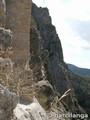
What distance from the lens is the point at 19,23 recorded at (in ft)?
39.2

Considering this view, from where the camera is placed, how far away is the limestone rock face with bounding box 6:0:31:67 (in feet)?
38.4

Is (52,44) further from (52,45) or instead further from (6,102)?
(6,102)

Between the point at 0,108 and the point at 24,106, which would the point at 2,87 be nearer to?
the point at 0,108

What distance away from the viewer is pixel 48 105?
12000 millimetres

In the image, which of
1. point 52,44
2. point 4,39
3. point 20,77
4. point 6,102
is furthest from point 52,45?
point 6,102

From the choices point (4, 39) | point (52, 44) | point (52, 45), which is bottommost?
point (4, 39)

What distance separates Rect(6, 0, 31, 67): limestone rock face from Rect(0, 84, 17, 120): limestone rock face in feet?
17.2

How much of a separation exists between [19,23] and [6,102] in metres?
6.11

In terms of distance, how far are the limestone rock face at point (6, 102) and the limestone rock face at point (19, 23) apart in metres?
5.23

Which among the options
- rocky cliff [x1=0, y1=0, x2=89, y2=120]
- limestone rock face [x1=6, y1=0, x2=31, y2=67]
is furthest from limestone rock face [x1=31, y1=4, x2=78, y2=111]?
limestone rock face [x1=6, y1=0, x2=31, y2=67]

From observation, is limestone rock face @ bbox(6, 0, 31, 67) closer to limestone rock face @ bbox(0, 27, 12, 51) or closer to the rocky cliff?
the rocky cliff

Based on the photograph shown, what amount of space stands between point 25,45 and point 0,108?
5.82m

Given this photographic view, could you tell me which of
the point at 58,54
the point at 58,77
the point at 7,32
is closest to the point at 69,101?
the point at 58,77

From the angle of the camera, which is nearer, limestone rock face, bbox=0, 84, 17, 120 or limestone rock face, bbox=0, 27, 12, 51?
limestone rock face, bbox=0, 84, 17, 120
